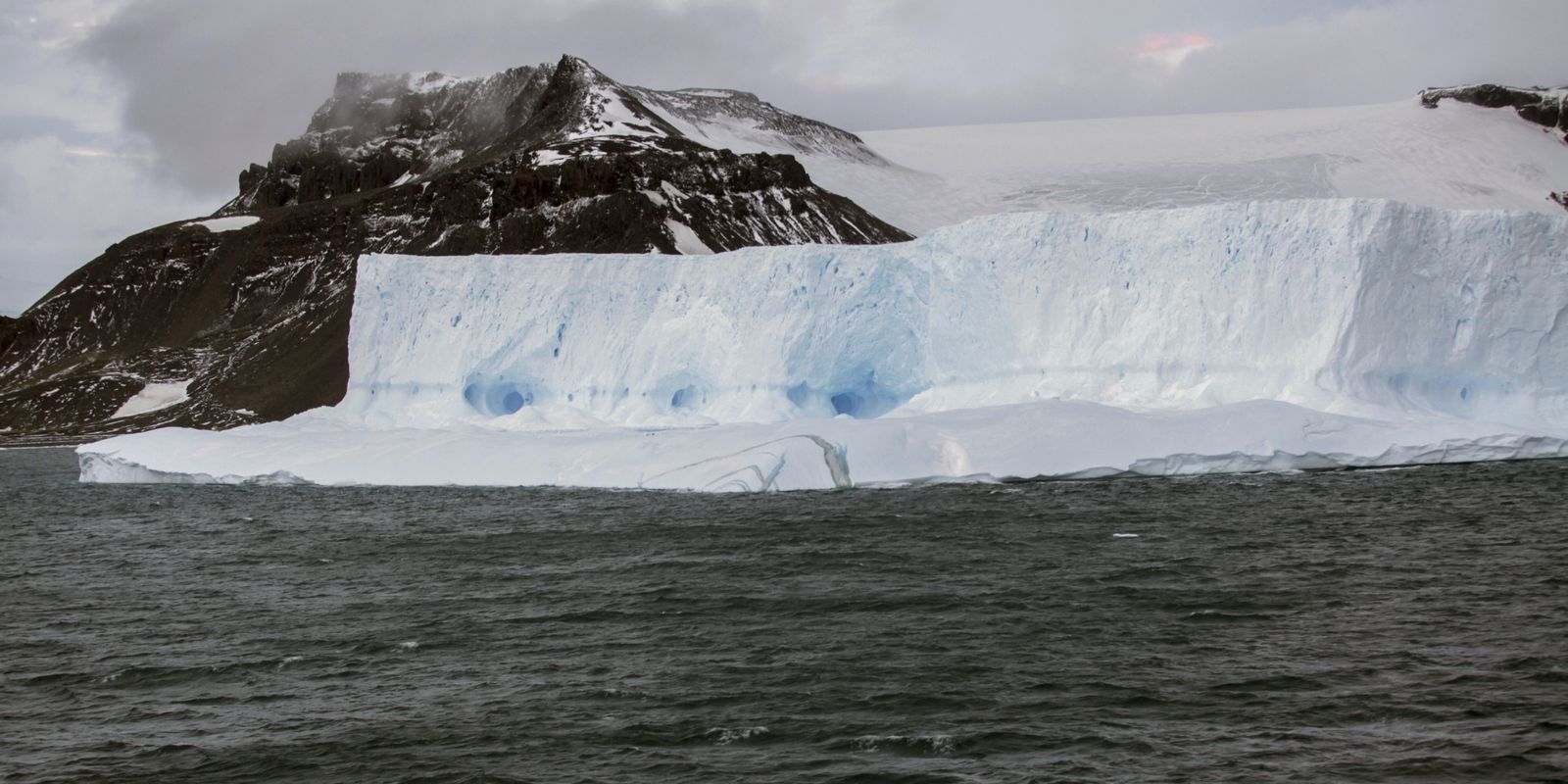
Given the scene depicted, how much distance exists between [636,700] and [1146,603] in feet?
15.4

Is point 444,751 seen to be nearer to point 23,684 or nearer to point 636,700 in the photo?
point 636,700

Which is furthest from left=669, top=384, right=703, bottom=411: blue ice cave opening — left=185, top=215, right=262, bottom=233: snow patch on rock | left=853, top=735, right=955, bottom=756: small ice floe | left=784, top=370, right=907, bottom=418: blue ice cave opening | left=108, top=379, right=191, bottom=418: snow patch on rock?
left=185, top=215, right=262, bottom=233: snow patch on rock

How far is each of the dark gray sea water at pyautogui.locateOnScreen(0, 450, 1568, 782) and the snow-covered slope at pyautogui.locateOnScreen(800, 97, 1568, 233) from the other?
53.7m

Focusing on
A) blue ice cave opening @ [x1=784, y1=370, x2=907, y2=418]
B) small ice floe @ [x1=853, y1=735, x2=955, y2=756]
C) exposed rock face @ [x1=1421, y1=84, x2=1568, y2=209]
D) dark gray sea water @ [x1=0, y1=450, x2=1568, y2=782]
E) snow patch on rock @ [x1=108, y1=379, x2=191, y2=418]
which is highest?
exposed rock face @ [x1=1421, y1=84, x2=1568, y2=209]

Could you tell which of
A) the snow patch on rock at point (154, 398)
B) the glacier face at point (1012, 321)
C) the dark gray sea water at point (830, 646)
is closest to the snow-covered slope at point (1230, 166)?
the snow patch on rock at point (154, 398)

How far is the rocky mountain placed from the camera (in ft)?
220

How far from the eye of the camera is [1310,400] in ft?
75.6

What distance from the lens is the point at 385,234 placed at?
253 feet

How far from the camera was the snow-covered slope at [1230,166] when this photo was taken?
71.2 meters

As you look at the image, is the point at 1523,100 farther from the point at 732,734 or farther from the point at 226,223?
the point at 732,734

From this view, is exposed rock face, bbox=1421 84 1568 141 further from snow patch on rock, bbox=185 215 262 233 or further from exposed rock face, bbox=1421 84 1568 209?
snow patch on rock, bbox=185 215 262 233

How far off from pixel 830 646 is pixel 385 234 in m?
70.6

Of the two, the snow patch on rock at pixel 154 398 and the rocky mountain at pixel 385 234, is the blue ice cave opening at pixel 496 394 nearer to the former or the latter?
the rocky mountain at pixel 385 234

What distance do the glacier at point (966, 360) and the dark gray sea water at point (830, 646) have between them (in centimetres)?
263
